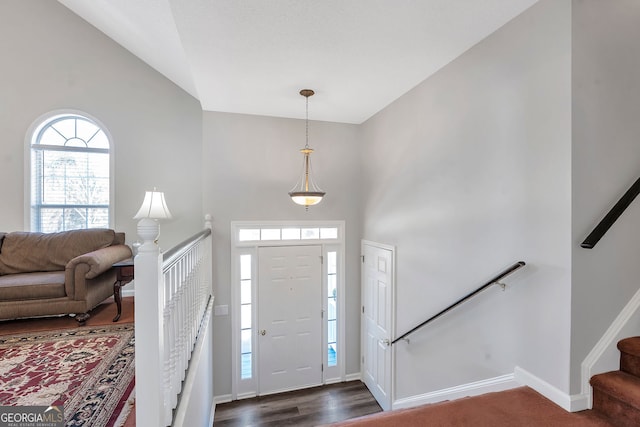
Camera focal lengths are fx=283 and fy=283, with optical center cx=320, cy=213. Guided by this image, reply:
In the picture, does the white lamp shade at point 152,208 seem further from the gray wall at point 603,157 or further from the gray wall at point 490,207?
the gray wall at point 603,157

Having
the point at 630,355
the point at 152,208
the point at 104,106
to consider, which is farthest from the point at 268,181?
the point at 630,355

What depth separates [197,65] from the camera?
2.51 m

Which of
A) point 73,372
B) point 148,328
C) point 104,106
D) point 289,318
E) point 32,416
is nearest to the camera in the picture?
point 148,328

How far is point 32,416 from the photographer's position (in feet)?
5.03

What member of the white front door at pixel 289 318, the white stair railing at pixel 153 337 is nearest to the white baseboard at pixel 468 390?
the white front door at pixel 289 318

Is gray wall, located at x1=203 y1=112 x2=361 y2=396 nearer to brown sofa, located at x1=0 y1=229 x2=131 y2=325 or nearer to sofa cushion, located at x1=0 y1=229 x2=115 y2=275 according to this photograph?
brown sofa, located at x1=0 y1=229 x2=131 y2=325

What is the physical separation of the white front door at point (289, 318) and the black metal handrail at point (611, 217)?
10.0 ft

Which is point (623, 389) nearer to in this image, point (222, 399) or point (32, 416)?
point (32, 416)

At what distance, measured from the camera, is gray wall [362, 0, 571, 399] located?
1.58m

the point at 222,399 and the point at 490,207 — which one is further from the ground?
the point at 490,207

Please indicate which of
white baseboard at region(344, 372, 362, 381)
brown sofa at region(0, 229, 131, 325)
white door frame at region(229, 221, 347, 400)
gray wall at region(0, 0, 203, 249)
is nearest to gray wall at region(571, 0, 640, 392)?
white door frame at region(229, 221, 347, 400)

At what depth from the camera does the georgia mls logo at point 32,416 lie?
1.46 metres

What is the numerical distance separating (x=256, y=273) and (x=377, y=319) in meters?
1.74

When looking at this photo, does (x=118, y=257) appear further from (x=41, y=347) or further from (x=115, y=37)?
(x=115, y=37)
